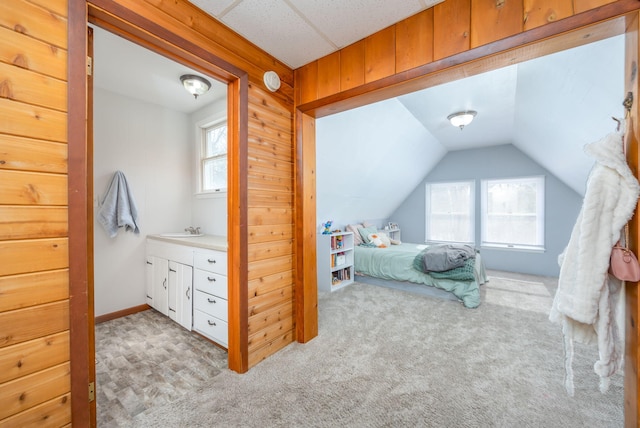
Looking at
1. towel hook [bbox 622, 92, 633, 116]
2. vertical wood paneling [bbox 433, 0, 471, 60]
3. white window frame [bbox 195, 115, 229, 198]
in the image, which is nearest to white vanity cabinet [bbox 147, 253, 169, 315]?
white window frame [bbox 195, 115, 229, 198]

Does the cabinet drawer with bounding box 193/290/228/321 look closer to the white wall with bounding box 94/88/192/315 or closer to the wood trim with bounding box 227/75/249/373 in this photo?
the wood trim with bounding box 227/75/249/373

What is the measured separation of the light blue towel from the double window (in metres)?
5.53

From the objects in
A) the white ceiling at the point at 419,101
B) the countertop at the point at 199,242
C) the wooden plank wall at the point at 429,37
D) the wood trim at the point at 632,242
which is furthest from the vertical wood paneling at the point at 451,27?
the countertop at the point at 199,242

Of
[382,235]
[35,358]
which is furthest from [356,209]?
[35,358]

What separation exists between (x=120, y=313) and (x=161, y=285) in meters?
0.56

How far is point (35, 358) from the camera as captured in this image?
102cm

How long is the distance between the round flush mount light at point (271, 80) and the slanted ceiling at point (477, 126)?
108cm

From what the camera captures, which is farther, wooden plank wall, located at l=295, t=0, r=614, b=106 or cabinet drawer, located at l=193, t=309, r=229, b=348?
cabinet drawer, located at l=193, t=309, r=229, b=348

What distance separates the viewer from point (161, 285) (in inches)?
109

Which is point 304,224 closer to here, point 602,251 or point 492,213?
point 602,251

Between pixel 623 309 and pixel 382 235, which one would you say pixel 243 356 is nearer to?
pixel 623 309

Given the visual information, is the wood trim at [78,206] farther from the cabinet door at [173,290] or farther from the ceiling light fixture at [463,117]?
the ceiling light fixture at [463,117]

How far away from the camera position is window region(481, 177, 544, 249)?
4832mm

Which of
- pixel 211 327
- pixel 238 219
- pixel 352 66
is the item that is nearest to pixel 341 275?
pixel 211 327
